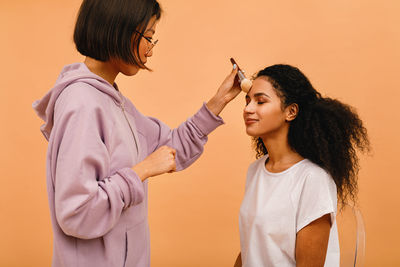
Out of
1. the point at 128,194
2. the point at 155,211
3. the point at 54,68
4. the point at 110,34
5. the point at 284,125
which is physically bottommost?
the point at 155,211

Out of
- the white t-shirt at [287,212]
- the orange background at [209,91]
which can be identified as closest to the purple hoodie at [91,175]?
the white t-shirt at [287,212]

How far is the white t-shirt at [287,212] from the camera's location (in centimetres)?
Answer: 112

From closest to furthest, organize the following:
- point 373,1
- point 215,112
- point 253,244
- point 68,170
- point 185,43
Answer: point 68,170 → point 253,244 → point 215,112 → point 373,1 → point 185,43

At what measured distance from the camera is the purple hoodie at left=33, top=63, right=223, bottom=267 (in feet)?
2.86

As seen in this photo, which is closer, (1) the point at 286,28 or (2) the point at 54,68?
(1) the point at 286,28

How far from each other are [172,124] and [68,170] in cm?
133

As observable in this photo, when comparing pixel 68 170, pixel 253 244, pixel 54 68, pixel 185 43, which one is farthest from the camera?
pixel 54 68

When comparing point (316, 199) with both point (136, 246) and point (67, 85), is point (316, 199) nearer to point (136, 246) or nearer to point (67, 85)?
point (136, 246)

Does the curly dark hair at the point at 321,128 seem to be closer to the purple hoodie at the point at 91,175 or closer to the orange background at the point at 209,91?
the purple hoodie at the point at 91,175

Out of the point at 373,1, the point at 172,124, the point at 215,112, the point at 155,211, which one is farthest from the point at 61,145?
the point at 373,1

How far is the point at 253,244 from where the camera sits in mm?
1219

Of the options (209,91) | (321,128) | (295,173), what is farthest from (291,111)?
(209,91)

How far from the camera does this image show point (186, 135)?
139 cm

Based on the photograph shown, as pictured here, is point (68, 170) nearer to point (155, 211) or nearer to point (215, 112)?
point (215, 112)
